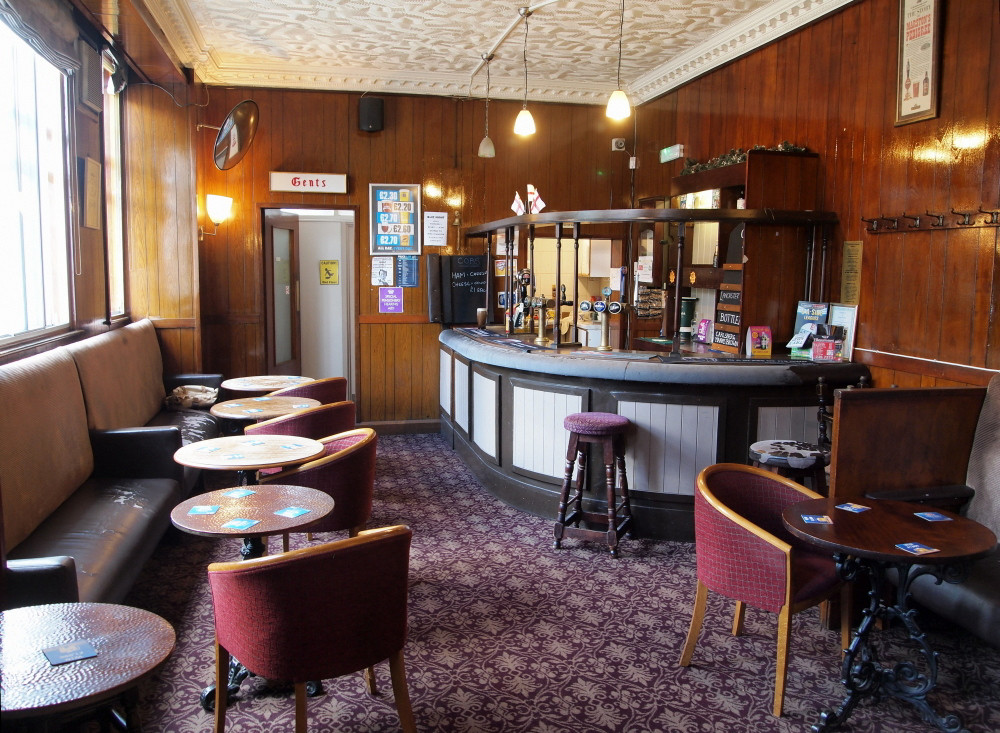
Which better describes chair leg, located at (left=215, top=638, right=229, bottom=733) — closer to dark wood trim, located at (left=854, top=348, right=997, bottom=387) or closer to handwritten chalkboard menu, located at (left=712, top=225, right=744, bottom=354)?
dark wood trim, located at (left=854, top=348, right=997, bottom=387)

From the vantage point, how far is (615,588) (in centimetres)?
392

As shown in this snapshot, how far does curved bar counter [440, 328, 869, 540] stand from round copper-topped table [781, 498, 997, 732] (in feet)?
4.99

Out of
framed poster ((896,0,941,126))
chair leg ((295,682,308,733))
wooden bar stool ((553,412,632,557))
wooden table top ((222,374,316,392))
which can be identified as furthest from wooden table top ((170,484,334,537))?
framed poster ((896,0,941,126))

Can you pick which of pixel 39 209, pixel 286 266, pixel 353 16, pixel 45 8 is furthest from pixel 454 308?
pixel 45 8

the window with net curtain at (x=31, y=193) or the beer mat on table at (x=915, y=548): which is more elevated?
the window with net curtain at (x=31, y=193)

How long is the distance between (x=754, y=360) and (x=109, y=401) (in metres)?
3.97

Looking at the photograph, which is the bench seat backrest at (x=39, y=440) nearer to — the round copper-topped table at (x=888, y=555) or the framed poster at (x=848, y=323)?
the round copper-topped table at (x=888, y=555)

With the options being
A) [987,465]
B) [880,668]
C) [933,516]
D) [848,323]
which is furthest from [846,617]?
[848,323]

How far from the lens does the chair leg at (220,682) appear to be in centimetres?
245

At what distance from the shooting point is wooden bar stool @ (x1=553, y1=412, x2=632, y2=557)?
4340mm

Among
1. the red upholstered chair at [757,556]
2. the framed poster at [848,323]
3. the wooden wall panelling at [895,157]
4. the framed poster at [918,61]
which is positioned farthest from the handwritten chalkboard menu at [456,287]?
the red upholstered chair at [757,556]

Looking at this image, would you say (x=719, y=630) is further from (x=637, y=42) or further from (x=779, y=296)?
(x=637, y=42)

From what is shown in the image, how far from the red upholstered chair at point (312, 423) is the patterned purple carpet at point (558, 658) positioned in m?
0.76

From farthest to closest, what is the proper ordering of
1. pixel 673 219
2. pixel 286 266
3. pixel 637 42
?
pixel 286 266 → pixel 637 42 → pixel 673 219
